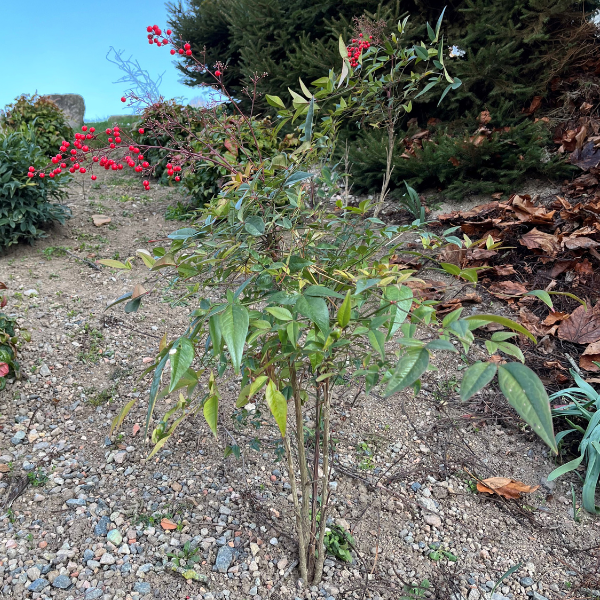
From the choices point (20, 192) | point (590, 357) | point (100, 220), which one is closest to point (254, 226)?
point (590, 357)

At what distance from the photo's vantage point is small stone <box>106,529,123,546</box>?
1655mm

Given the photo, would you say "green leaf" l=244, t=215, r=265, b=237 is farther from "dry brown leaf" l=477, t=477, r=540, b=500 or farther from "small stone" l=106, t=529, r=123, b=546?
"dry brown leaf" l=477, t=477, r=540, b=500

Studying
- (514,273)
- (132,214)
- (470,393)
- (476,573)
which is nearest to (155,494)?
(476,573)

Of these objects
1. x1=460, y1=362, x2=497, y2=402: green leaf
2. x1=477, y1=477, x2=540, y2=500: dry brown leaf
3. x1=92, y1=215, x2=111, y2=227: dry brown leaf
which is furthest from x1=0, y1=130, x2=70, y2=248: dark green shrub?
x1=460, y1=362, x2=497, y2=402: green leaf

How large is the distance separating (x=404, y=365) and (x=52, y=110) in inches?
288

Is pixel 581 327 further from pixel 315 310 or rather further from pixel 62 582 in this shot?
pixel 62 582

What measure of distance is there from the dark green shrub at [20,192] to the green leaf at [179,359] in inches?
144

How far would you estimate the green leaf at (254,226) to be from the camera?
32.7 inches

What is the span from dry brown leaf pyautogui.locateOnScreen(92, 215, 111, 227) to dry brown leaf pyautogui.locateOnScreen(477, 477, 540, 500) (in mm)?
4227

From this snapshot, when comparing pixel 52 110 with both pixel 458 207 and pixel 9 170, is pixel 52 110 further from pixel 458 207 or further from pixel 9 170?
pixel 458 207

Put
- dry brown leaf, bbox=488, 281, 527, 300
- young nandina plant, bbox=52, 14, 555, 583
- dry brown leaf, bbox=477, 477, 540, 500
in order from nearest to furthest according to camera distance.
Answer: young nandina plant, bbox=52, 14, 555, 583, dry brown leaf, bbox=477, 477, 540, 500, dry brown leaf, bbox=488, 281, 527, 300

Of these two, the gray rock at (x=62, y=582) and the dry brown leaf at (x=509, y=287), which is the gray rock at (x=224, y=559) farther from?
the dry brown leaf at (x=509, y=287)

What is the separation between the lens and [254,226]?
848 millimetres

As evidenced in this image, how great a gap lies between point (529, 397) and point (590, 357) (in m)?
2.44
